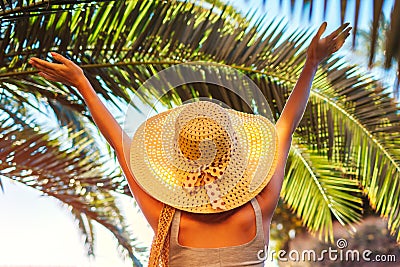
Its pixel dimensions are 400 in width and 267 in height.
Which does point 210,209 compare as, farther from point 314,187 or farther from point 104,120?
point 314,187

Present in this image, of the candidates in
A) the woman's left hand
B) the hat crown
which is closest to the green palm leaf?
the hat crown

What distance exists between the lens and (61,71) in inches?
61.6

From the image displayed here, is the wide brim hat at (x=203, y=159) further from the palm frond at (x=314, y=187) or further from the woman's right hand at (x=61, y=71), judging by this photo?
the palm frond at (x=314, y=187)

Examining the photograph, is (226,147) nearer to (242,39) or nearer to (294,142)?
(242,39)

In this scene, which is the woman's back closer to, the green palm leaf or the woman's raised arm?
the woman's raised arm

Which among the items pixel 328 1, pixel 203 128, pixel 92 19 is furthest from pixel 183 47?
pixel 328 1

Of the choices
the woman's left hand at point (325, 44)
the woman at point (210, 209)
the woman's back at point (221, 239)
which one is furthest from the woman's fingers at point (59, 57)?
the woman's left hand at point (325, 44)

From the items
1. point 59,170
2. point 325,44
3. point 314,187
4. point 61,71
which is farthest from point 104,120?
point 314,187

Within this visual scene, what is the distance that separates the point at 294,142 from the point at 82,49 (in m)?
1.28

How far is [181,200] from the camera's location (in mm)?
1527

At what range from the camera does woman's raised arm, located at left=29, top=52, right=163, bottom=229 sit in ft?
5.11

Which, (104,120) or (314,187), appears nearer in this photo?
(104,120)

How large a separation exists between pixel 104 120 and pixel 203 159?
26 cm

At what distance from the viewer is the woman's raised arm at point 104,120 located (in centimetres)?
156
